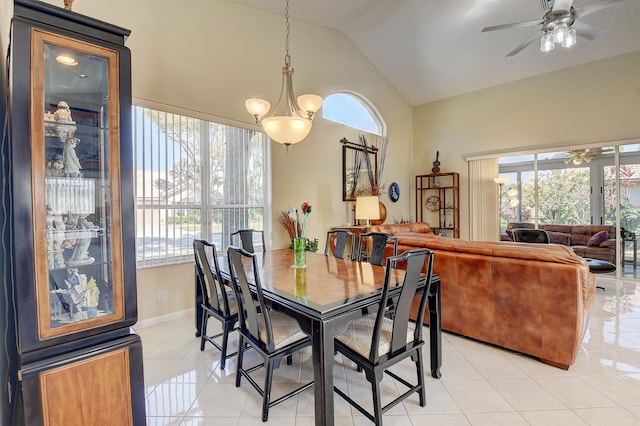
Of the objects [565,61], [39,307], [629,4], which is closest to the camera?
[39,307]

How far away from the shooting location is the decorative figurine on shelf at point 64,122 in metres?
1.41

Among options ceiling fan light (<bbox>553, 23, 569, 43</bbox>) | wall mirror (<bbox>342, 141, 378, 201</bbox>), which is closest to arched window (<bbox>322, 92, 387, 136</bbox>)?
wall mirror (<bbox>342, 141, 378, 201</bbox>)

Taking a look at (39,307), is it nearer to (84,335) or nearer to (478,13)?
(84,335)

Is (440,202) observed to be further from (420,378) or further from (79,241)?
(79,241)

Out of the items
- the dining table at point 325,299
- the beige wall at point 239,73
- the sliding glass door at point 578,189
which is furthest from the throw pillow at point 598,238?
the dining table at point 325,299

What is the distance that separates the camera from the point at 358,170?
18.8ft

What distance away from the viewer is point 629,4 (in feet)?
13.0

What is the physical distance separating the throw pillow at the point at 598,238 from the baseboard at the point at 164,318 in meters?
6.60

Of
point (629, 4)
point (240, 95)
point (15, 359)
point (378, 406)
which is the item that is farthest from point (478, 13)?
point (15, 359)

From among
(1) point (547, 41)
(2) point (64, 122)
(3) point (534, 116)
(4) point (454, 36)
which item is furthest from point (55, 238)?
(3) point (534, 116)

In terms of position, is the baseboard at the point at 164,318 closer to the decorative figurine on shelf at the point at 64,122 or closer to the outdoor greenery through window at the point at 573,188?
the decorative figurine on shelf at the point at 64,122

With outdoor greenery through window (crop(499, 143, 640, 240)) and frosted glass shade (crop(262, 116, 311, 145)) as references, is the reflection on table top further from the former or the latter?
outdoor greenery through window (crop(499, 143, 640, 240))

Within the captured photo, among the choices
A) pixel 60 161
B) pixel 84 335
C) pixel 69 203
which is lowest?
pixel 84 335

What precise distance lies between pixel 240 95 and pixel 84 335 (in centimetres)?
333
